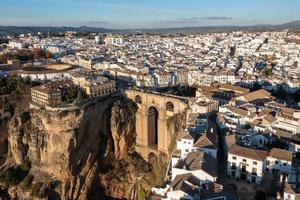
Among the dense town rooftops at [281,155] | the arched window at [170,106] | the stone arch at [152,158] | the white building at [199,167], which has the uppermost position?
the dense town rooftops at [281,155]

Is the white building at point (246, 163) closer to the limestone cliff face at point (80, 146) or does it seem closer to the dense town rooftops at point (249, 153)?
the dense town rooftops at point (249, 153)

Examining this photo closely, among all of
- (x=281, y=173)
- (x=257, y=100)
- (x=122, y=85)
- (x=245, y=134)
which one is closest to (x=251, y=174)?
(x=281, y=173)

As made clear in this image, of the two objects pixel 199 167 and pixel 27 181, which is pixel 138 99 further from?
pixel 199 167

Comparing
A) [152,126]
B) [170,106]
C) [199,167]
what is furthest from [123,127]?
[199,167]

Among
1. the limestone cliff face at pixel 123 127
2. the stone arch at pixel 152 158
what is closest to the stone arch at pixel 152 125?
the stone arch at pixel 152 158

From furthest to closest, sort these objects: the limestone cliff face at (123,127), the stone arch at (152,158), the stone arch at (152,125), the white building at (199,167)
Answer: the stone arch at (152,125), the stone arch at (152,158), the limestone cliff face at (123,127), the white building at (199,167)

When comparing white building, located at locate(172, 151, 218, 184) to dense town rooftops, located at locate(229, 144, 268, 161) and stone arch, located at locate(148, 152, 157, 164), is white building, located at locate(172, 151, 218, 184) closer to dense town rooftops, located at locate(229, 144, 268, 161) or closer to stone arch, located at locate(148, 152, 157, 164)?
dense town rooftops, located at locate(229, 144, 268, 161)
